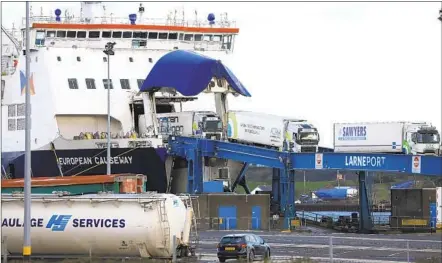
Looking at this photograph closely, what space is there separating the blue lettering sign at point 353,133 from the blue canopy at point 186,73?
695 cm

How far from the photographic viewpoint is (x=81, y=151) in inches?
2606

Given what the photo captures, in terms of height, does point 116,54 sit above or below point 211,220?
above

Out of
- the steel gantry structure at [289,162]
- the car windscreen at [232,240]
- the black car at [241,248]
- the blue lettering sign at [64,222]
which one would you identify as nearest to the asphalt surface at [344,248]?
the black car at [241,248]

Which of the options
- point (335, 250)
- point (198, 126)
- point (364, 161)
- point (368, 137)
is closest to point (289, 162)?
point (364, 161)

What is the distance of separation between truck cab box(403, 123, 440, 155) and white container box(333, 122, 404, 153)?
0.73 m

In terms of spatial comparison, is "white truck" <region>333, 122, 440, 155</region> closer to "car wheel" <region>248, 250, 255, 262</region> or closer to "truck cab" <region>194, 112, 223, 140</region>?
"truck cab" <region>194, 112, 223, 140</region>

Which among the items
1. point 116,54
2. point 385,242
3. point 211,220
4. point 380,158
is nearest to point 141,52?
point 116,54

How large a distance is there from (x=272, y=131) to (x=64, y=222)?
1209 inches

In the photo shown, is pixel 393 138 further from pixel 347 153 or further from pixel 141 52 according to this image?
pixel 141 52

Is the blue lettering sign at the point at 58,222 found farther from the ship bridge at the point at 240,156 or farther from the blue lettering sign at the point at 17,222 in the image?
the ship bridge at the point at 240,156

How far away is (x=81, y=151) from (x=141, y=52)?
8.54m

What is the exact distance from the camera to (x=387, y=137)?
6028 cm

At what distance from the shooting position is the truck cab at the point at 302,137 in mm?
61812

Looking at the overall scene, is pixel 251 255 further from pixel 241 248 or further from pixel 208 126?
pixel 208 126
